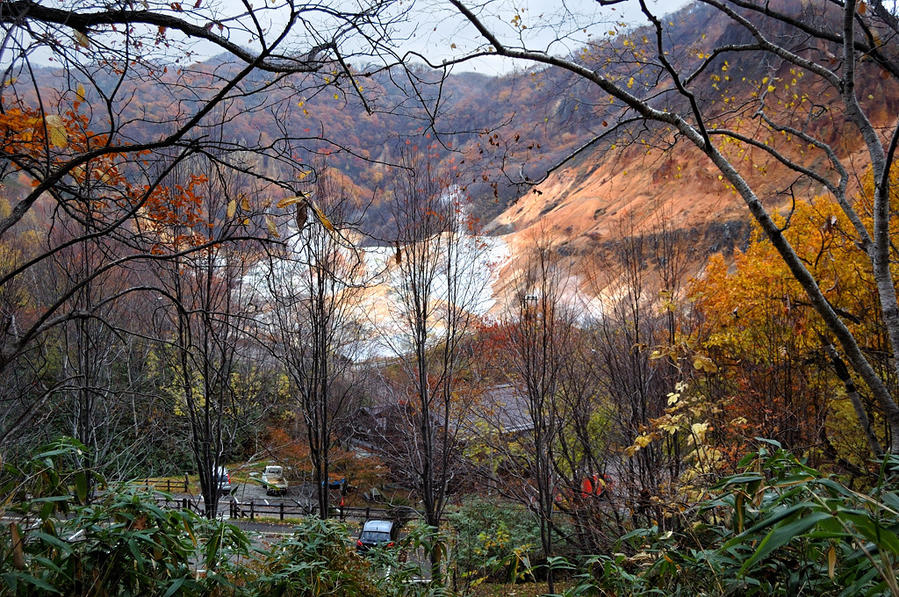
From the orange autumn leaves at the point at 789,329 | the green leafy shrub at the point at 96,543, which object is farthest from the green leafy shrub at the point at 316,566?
the orange autumn leaves at the point at 789,329

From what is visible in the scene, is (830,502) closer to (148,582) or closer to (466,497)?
(148,582)

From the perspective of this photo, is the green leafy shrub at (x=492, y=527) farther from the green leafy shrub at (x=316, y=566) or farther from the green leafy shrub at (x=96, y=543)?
the green leafy shrub at (x=96, y=543)

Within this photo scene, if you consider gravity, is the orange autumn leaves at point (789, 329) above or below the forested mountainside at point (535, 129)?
below

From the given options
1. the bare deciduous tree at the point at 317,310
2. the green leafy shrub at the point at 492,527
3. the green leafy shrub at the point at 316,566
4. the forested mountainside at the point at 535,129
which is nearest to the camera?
the green leafy shrub at the point at 316,566

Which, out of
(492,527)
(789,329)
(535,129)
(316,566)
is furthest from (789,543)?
(492,527)

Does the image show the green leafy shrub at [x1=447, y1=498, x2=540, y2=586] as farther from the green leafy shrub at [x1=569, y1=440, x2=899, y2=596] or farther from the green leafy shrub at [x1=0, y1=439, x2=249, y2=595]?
the green leafy shrub at [x1=0, y1=439, x2=249, y2=595]

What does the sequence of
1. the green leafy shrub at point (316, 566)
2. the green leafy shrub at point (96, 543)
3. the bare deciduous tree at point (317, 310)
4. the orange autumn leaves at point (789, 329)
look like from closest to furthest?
the green leafy shrub at point (96, 543)
the green leafy shrub at point (316, 566)
the orange autumn leaves at point (789, 329)
the bare deciduous tree at point (317, 310)

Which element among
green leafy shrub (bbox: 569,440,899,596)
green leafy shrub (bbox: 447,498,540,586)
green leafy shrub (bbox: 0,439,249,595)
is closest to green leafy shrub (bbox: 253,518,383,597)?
green leafy shrub (bbox: 0,439,249,595)

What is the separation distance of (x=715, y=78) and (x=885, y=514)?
4224mm

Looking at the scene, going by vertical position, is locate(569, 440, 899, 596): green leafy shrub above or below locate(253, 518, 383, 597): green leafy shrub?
above

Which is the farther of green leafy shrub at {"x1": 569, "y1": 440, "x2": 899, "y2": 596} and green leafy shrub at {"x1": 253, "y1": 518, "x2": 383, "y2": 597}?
green leafy shrub at {"x1": 253, "y1": 518, "x2": 383, "y2": 597}

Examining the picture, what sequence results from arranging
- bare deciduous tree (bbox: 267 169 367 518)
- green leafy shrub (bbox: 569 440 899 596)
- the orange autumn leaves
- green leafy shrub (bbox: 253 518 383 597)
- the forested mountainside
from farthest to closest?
1. bare deciduous tree (bbox: 267 169 367 518)
2. the orange autumn leaves
3. the forested mountainside
4. green leafy shrub (bbox: 253 518 383 597)
5. green leafy shrub (bbox: 569 440 899 596)

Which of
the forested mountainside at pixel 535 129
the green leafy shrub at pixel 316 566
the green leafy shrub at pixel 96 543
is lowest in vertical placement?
the green leafy shrub at pixel 316 566

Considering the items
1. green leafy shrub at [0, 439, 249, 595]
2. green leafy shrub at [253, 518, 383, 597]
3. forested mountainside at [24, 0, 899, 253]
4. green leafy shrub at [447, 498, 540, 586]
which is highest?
forested mountainside at [24, 0, 899, 253]
